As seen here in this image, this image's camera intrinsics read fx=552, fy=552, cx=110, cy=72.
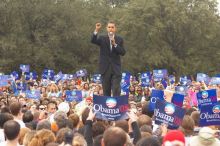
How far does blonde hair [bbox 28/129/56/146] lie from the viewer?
6.32 m

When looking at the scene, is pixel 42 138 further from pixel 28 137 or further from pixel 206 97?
pixel 206 97

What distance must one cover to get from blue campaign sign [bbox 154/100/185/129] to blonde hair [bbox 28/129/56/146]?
1.58 meters

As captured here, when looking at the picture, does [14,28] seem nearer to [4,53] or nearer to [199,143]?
[4,53]

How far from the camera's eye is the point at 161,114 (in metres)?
7.35

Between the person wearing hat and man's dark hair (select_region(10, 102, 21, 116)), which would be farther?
man's dark hair (select_region(10, 102, 21, 116))

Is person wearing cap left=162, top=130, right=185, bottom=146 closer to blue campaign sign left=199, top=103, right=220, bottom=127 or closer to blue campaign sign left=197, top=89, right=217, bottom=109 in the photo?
blue campaign sign left=199, top=103, right=220, bottom=127

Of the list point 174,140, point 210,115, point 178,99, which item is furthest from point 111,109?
point 174,140

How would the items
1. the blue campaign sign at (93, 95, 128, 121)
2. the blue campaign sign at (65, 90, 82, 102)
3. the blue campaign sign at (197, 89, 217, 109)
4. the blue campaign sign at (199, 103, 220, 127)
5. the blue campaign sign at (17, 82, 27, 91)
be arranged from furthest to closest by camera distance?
the blue campaign sign at (17, 82, 27, 91) → the blue campaign sign at (65, 90, 82, 102) → the blue campaign sign at (197, 89, 217, 109) → the blue campaign sign at (199, 103, 220, 127) → the blue campaign sign at (93, 95, 128, 121)

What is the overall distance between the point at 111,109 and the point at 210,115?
1.75 meters

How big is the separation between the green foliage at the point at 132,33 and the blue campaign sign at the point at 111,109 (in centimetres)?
3827

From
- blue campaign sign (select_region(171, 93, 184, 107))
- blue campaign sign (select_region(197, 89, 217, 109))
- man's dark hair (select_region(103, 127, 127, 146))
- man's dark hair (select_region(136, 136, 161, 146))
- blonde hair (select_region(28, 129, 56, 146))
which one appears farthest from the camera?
blue campaign sign (select_region(197, 89, 217, 109))

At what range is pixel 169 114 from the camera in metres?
7.23

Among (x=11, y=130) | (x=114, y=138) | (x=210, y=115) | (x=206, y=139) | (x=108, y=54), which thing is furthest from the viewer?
(x=108, y=54)

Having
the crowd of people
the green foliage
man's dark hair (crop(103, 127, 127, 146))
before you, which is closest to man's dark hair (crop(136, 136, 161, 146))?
the crowd of people
